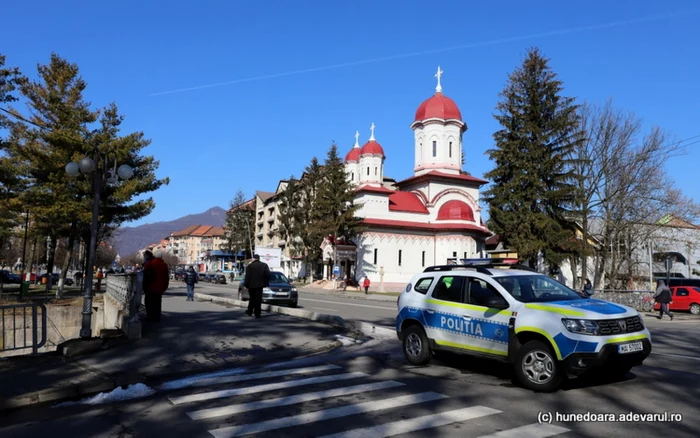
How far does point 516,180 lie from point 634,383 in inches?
1158

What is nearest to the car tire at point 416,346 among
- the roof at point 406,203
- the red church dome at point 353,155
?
the roof at point 406,203

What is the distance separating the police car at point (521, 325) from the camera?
691 cm

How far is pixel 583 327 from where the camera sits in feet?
22.7

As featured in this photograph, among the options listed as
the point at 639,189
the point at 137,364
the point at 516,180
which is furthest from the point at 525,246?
the point at 137,364

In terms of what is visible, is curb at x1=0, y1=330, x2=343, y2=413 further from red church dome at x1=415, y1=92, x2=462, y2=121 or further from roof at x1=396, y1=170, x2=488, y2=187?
red church dome at x1=415, y1=92, x2=462, y2=121

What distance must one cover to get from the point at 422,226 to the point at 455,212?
3.71m

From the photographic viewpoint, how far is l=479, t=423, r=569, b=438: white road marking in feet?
17.4

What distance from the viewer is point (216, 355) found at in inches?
415

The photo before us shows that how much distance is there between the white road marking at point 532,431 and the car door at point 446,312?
291 cm

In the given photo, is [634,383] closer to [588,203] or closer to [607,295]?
[607,295]

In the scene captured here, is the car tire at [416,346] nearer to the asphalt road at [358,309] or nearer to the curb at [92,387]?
the curb at [92,387]

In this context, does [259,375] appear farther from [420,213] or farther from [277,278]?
[420,213]

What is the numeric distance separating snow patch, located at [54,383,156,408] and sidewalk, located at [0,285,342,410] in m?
0.34

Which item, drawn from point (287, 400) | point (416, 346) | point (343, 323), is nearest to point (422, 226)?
point (343, 323)
